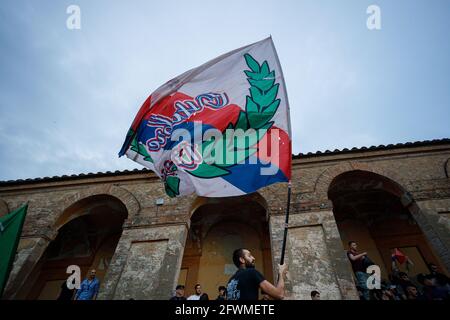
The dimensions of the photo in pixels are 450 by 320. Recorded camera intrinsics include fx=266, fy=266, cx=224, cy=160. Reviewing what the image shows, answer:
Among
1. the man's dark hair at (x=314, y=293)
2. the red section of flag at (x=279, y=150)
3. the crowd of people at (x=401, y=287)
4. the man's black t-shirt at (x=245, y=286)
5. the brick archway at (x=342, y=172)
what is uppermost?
the brick archway at (x=342, y=172)

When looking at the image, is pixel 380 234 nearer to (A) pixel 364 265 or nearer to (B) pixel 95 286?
(A) pixel 364 265

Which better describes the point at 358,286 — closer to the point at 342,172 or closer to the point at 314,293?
the point at 314,293

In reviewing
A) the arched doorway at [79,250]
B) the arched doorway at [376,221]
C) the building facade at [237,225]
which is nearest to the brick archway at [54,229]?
the building facade at [237,225]

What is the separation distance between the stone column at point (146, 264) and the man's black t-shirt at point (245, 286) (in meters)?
4.38

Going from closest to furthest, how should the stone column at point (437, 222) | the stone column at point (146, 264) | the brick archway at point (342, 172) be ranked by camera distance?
the stone column at point (437, 222) < the stone column at point (146, 264) < the brick archway at point (342, 172)

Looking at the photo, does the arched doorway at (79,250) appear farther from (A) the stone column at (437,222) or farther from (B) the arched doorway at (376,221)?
(A) the stone column at (437,222)

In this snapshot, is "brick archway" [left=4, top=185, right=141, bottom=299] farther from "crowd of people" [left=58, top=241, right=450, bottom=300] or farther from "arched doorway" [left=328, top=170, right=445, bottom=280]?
"arched doorway" [left=328, top=170, right=445, bottom=280]

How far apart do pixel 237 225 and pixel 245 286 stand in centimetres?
817

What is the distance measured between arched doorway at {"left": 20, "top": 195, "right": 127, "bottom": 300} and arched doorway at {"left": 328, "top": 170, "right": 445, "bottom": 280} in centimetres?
841

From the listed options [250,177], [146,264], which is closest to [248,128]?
[250,177]

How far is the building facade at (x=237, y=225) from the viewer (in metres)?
6.85

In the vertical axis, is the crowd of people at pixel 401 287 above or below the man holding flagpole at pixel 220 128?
below

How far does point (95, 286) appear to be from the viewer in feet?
25.3
